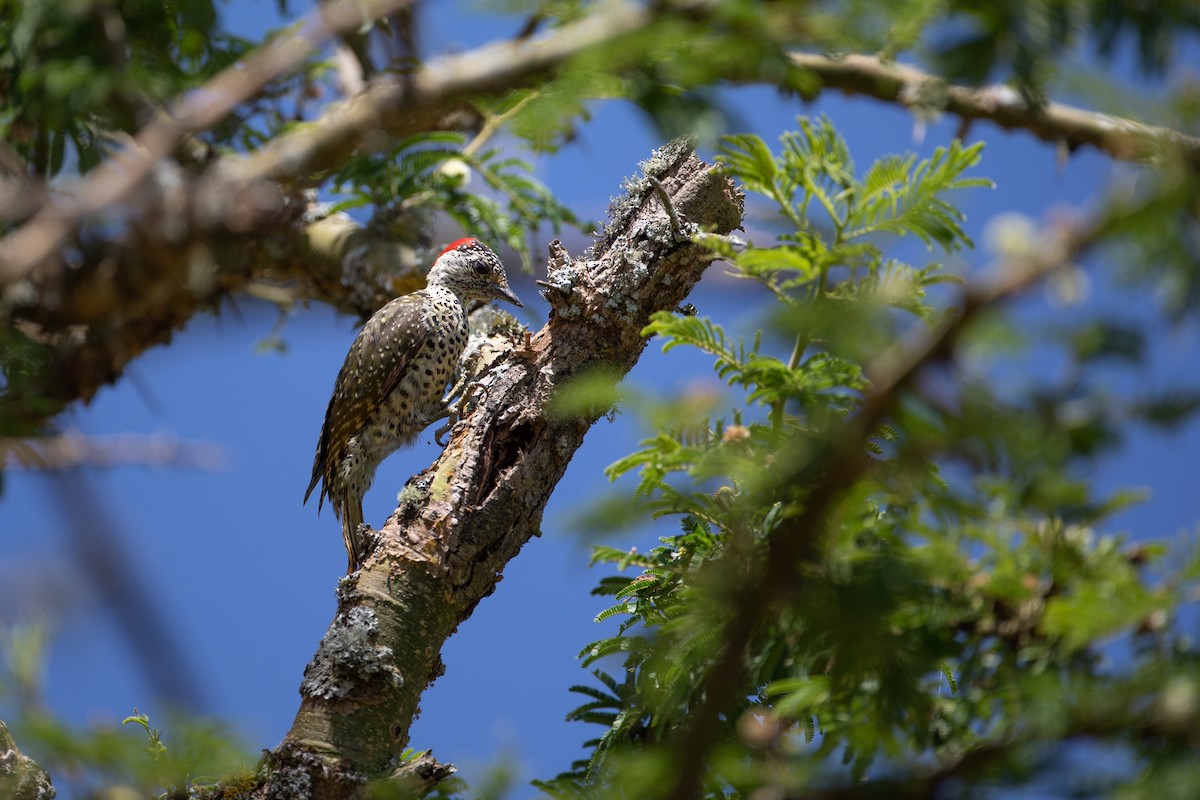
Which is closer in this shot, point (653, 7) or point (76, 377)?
point (653, 7)

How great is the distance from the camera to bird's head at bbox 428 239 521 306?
559 cm

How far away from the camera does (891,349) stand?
5.08 feet

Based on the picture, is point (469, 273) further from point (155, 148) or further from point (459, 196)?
point (155, 148)

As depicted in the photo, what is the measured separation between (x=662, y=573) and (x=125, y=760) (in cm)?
155

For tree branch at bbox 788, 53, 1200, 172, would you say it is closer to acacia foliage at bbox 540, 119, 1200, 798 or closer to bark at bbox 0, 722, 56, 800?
acacia foliage at bbox 540, 119, 1200, 798

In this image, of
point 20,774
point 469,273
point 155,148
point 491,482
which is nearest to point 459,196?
point 469,273

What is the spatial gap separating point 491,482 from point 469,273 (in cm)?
216

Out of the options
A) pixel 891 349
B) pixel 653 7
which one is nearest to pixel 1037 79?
pixel 891 349

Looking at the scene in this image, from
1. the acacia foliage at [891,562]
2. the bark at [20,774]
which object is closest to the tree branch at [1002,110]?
the acacia foliage at [891,562]

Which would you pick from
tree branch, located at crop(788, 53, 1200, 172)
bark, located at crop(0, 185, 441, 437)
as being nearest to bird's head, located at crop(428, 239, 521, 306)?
bark, located at crop(0, 185, 441, 437)

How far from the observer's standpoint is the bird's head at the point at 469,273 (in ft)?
18.3

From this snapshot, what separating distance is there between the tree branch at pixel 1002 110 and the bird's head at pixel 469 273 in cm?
265

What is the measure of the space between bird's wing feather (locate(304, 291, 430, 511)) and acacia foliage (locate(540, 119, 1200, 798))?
8.92 ft

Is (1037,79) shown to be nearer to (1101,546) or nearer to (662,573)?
(1101,546)
